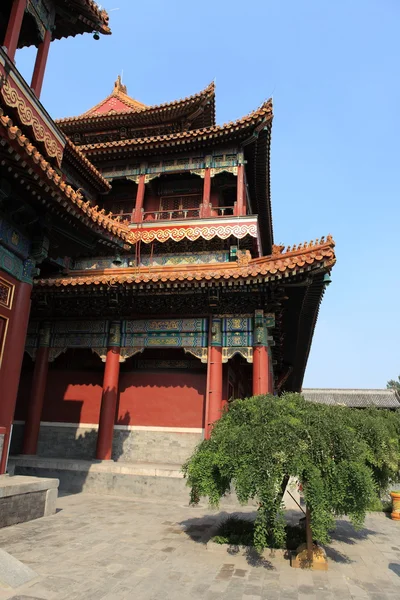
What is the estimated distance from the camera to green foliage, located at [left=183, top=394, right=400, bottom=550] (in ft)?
15.6

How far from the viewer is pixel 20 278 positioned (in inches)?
309

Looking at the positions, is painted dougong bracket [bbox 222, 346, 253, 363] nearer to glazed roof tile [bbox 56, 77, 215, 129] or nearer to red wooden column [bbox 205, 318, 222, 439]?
red wooden column [bbox 205, 318, 222, 439]

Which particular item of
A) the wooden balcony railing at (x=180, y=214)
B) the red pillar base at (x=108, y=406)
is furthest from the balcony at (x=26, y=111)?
the wooden balcony railing at (x=180, y=214)

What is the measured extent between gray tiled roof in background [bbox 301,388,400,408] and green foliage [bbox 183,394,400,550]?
3348cm

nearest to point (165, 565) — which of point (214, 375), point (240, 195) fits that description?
point (214, 375)

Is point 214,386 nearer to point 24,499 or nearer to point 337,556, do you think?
point 24,499

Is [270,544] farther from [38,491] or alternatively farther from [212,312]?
[212,312]

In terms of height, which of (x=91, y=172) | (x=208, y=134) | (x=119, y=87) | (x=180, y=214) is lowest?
(x=180, y=214)

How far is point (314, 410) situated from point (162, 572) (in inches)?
102

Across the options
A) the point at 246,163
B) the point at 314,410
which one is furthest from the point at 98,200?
the point at 314,410

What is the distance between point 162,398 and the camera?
12.2m

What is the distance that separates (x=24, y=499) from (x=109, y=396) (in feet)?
15.4

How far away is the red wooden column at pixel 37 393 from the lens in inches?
458

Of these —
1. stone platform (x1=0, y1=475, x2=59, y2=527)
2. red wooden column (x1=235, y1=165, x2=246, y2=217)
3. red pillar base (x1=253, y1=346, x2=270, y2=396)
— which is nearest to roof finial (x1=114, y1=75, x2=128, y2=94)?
red wooden column (x1=235, y1=165, x2=246, y2=217)
